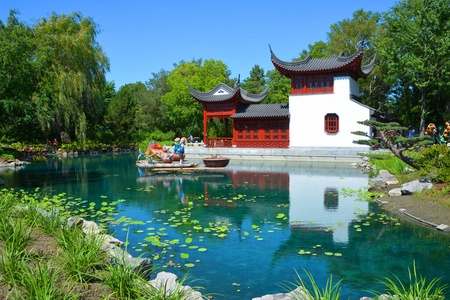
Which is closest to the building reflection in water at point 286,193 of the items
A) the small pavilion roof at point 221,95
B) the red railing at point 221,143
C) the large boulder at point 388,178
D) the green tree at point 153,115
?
the large boulder at point 388,178

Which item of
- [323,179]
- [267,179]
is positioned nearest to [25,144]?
[267,179]

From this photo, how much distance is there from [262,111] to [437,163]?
17.4 m

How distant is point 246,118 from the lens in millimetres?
24953

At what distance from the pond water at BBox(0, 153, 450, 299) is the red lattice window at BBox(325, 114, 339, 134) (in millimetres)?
11867

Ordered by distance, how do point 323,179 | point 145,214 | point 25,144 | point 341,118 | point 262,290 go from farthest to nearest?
1. point 25,144
2. point 341,118
3. point 323,179
4. point 145,214
5. point 262,290

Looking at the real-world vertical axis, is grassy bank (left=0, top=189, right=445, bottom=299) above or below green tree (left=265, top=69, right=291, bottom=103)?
below

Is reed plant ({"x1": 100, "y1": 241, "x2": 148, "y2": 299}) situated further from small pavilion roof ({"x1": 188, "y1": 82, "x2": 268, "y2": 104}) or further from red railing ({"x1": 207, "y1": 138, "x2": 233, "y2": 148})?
red railing ({"x1": 207, "y1": 138, "x2": 233, "y2": 148})

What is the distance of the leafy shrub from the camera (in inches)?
304

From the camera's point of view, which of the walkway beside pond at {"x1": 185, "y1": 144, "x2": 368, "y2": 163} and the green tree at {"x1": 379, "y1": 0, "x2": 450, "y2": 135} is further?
the green tree at {"x1": 379, "y1": 0, "x2": 450, "y2": 135}

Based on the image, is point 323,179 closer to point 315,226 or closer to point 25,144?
point 315,226

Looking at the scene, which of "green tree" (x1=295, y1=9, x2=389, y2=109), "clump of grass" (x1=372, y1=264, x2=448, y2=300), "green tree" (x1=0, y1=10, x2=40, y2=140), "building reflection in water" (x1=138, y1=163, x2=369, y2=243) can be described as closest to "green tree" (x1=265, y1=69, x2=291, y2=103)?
"green tree" (x1=295, y1=9, x2=389, y2=109)

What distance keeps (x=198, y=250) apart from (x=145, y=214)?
8.98ft

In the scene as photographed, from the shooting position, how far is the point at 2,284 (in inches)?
120

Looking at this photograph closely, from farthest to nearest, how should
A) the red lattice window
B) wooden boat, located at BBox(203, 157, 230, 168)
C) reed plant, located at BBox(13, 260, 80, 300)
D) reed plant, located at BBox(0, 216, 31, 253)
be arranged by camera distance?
the red lattice window
wooden boat, located at BBox(203, 157, 230, 168)
reed plant, located at BBox(0, 216, 31, 253)
reed plant, located at BBox(13, 260, 80, 300)
